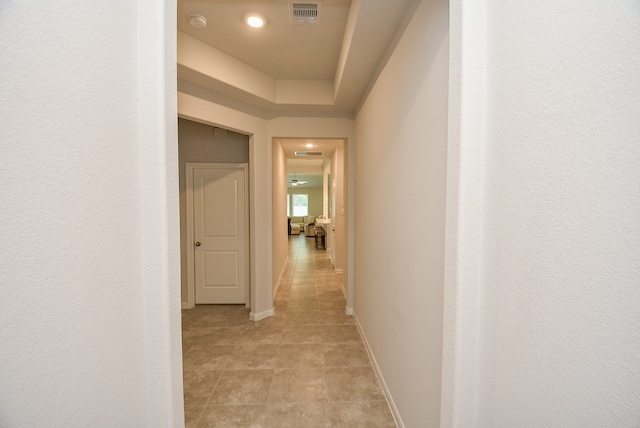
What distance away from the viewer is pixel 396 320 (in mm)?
1792

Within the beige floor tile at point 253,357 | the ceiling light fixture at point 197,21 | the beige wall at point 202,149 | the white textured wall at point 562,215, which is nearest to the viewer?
the white textured wall at point 562,215

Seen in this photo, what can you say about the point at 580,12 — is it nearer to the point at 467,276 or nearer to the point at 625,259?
the point at 625,259

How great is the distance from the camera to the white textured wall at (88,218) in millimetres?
540

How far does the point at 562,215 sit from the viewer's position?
Answer: 631mm

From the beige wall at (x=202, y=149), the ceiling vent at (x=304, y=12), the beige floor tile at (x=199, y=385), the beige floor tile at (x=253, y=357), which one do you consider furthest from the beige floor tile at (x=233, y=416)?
the ceiling vent at (x=304, y=12)

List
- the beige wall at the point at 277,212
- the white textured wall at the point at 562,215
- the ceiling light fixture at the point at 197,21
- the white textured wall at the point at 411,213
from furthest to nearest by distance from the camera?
the beige wall at the point at 277,212 < the ceiling light fixture at the point at 197,21 < the white textured wall at the point at 411,213 < the white textured wall at the point at 562,215

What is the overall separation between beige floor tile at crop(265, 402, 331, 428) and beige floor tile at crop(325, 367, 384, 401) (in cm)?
15

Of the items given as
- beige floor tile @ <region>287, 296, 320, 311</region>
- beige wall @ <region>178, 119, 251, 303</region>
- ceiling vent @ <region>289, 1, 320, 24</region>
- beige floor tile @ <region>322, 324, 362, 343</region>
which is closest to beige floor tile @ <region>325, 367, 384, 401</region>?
beige floor tile @ <region>322, 324, 362, 343</region>

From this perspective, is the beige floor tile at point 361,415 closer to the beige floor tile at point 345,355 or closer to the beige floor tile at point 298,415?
the beige floor tile at point 298,415

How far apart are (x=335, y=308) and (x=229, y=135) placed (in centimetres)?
301

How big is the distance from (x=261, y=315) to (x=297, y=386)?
4.74 feet

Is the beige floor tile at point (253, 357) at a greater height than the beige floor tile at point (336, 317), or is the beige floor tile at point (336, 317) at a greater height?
the beige floor tile at point (336, 317)

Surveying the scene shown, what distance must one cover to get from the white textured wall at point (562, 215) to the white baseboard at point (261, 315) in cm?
301

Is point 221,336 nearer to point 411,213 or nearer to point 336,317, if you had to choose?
point 336,317
